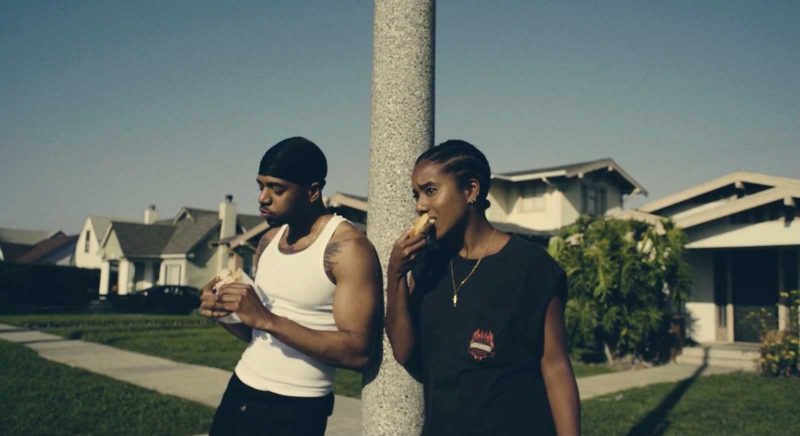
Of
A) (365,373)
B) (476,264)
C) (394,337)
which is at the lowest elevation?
(365,373)

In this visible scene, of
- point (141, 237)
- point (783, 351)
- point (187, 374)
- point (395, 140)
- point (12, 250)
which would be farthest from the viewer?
point (12, 250)

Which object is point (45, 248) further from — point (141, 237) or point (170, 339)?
point (170, 339)

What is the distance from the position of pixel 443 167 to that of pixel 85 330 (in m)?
21.2

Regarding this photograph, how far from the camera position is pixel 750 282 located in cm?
1623

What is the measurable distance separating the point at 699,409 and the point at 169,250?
126 ft

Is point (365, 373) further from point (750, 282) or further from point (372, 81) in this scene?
point (750, 282)

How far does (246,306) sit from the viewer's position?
229 cm

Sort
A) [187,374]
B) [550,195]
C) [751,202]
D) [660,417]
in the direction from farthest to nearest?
[550,195] < [751,202] < [187,374] < [660,417]

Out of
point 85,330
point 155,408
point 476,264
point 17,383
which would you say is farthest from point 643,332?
point 85,330

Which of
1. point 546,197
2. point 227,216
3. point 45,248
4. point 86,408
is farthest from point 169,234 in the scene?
point 86,408

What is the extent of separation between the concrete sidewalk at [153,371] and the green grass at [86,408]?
46cm

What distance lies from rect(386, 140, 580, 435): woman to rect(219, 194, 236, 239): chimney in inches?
1565

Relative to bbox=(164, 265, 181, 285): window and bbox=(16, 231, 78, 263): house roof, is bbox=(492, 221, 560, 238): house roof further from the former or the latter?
bbox=(16, 231, 78, 263): house roof

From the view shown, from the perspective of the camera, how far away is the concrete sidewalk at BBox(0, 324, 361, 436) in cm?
816
